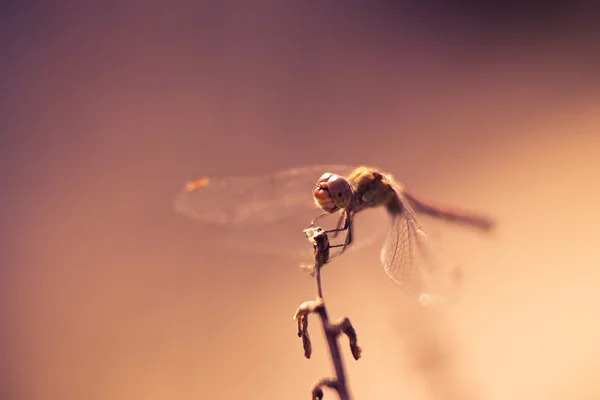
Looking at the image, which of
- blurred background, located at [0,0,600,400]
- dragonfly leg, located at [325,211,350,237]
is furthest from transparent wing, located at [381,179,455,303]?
blurred background, located at [0,0,600,400]

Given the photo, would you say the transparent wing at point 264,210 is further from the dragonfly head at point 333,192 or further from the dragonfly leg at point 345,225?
the dragonfly head at point 333,192

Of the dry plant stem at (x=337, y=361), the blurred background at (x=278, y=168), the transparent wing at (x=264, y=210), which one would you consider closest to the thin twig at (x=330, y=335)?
the dry plant stem at (x=337, y=361)

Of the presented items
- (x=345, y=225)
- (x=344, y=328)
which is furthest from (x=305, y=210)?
(x=344, y=328)

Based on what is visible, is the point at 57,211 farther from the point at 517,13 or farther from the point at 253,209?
the point at 517,13

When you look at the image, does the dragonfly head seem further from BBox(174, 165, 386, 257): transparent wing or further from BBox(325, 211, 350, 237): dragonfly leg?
BBox(174, 165, 386, 257): transparent wing

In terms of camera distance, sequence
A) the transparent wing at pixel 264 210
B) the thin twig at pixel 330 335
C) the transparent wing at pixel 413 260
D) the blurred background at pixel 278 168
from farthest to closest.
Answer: the blurred background at pixel 278 168
the transparent wing at pixel 264 210
the transparent wing at pixel 413 260
the thin twig at pixel 330 335

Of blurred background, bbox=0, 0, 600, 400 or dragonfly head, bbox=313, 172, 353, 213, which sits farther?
blurred background, bbox=0, 0, 600, 400
